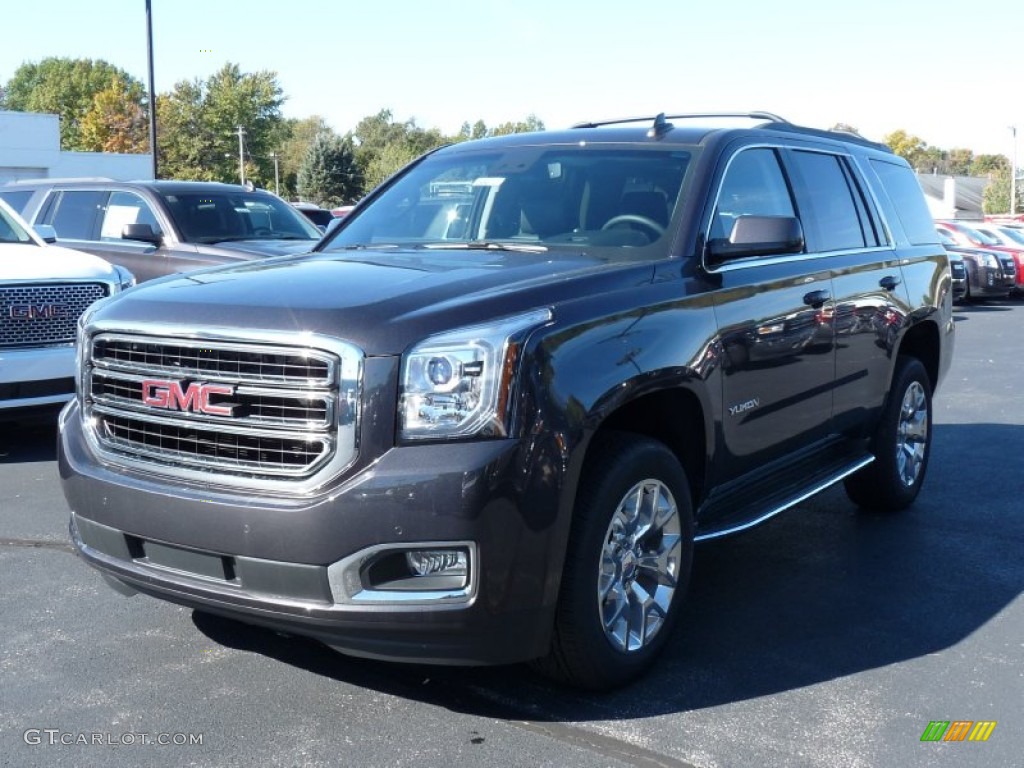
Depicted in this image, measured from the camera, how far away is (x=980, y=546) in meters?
5.77

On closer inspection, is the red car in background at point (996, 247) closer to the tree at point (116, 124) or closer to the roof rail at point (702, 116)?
the roof rail at point (702, 116)

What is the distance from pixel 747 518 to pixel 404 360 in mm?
1898

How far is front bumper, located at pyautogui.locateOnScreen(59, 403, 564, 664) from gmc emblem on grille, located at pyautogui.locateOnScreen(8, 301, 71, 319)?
4.56 metres

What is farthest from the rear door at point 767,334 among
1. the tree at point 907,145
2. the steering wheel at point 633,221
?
the tree at point 907,145

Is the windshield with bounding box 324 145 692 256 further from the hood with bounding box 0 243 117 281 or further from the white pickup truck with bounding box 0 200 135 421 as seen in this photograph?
the hood with bounding box 0 243 117 281

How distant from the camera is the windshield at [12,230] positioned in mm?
8727

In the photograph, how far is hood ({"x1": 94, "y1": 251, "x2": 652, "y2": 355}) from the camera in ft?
11.2

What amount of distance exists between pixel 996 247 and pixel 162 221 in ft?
59.1

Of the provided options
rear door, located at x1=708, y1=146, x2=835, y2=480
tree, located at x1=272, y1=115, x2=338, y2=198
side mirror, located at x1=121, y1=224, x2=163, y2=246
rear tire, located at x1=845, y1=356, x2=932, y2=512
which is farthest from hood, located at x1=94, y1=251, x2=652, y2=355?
tree, located at x1=272, y1=115, x2=338, y2=198

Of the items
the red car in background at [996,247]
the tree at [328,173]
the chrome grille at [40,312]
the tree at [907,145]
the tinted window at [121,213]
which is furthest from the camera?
the tree at [907,145]

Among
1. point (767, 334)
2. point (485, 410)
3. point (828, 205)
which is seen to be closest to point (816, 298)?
point (767, 334)

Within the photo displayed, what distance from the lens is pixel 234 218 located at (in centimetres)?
1139

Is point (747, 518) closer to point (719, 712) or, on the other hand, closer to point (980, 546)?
point (719, 712)

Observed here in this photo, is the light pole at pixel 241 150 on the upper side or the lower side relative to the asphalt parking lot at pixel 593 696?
upper
